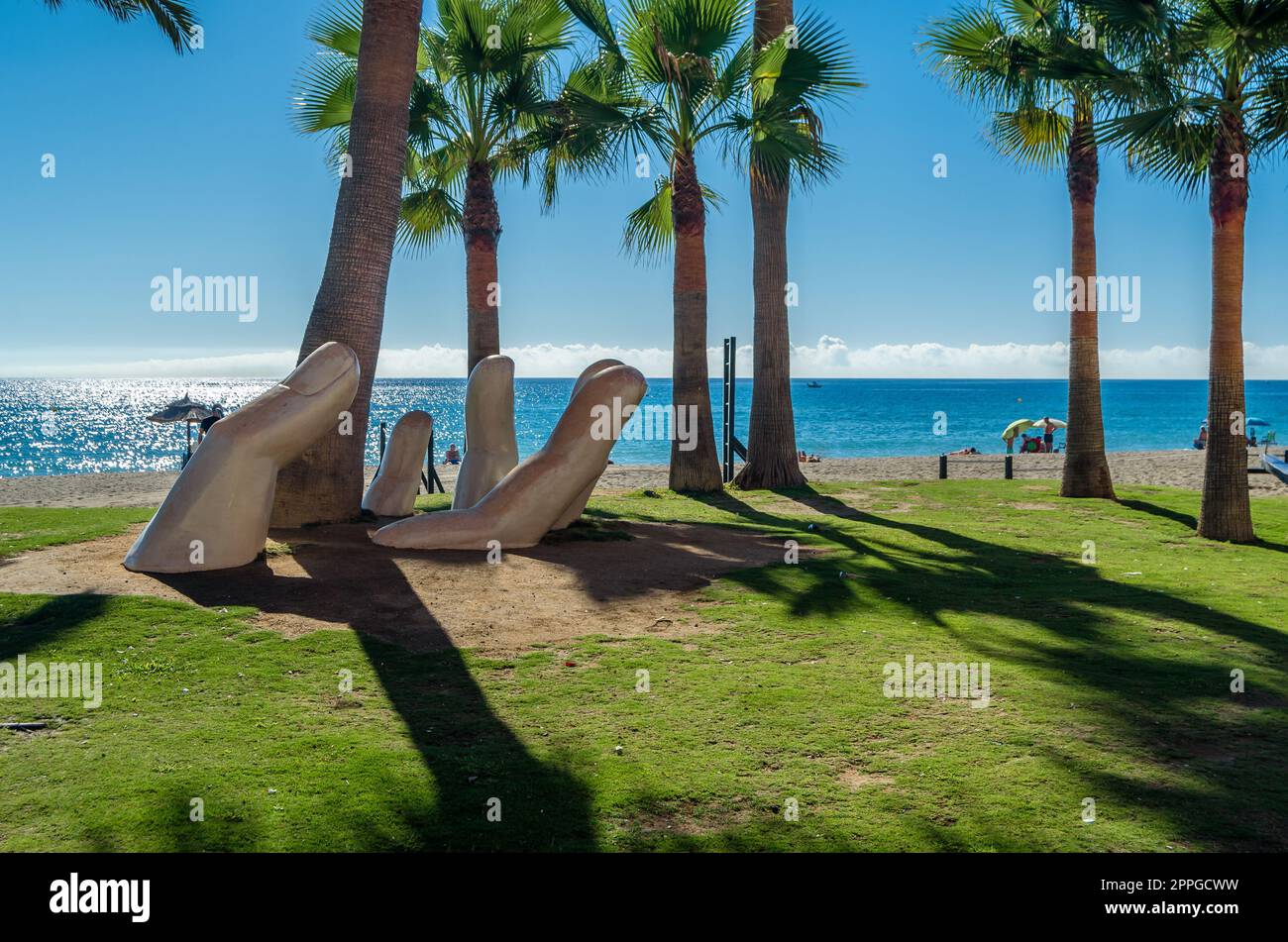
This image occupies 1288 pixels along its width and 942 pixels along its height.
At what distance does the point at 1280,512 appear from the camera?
13828mm

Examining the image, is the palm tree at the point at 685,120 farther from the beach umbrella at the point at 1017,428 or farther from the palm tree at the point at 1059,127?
the beach umbrella at the point at 1017,428

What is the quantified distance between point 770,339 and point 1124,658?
11628 mm

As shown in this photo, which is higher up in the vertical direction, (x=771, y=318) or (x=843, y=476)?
(x=771, y=318)

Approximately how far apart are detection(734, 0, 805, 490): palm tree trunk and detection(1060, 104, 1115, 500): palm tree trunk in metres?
4.78

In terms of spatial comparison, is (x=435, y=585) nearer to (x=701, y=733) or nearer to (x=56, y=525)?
(x=701, y=733)

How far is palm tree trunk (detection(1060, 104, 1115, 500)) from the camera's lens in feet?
49.5

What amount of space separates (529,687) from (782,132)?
398 inches

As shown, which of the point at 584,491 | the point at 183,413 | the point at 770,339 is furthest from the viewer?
the point at 183,413

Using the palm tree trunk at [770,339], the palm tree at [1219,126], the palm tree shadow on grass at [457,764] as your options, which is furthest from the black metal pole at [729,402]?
the palm tree shadow on grass at [457,764]

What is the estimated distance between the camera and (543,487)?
387 inches

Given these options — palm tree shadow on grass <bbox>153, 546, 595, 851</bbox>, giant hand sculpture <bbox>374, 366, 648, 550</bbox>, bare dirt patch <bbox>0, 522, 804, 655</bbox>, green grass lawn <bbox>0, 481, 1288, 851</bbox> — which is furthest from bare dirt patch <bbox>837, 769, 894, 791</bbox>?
giant hand sculpture <bbox>374, 366, 648, 550</bbox>

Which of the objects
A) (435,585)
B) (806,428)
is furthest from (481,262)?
(806,428)
